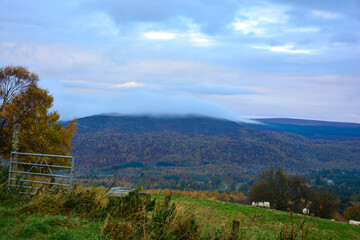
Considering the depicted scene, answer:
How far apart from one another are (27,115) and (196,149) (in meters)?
104

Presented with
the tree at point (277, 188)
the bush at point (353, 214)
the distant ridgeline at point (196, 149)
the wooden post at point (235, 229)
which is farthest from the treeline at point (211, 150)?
the wooden post at point (235, 229)

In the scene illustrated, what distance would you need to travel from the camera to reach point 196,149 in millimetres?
130375

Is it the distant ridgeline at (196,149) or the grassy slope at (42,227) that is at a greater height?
the grassy slope at (42,227)

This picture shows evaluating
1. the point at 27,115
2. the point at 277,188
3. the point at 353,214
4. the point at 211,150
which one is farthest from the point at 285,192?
the point at 211,150

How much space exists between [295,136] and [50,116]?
15676cm

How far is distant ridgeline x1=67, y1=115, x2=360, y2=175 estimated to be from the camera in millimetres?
107250

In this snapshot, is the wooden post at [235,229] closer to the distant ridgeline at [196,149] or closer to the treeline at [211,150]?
the distant ridgeline at [196,149]

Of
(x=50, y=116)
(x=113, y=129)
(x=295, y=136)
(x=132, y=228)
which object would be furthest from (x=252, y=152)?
(x=132, y=228)

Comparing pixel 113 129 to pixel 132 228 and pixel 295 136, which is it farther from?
pixel 132 228

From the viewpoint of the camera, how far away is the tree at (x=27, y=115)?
26984 millimetres

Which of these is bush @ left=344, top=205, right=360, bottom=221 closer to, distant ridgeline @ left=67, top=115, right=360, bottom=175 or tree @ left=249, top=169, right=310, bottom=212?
tree @ left=249, top=169, right=310, bottom=212

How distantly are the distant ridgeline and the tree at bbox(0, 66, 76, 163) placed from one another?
5529 cm

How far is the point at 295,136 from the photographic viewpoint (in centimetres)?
16838

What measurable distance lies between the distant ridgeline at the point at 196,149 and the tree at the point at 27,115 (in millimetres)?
55295
